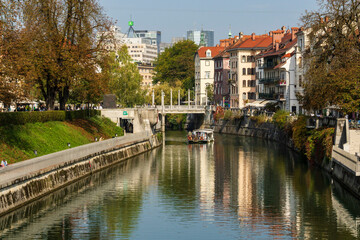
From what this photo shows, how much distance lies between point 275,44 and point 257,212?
3375 inches

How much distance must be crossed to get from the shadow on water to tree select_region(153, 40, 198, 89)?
376 feet

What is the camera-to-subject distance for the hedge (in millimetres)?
55516

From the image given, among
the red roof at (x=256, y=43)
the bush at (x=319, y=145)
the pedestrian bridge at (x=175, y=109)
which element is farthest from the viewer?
the red roof at (x=256, y=43)

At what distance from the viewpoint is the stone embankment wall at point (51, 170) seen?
134 feet

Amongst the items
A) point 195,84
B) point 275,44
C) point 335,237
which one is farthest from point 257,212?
point 195,84

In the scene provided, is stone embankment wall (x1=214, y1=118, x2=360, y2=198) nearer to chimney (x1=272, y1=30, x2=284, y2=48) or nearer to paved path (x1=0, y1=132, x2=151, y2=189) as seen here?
paved path (x1=0, y1=132, x2=151, y2=189)

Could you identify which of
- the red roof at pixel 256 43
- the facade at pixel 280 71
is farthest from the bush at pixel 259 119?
the red roof at pixel 256 43

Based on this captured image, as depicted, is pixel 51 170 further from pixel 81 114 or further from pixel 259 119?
pixel 259 119

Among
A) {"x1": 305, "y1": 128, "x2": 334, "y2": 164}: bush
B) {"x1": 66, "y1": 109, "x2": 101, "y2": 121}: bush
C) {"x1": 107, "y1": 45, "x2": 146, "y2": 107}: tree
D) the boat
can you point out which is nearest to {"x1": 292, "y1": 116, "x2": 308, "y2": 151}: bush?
{"x1": 305, "y1": 128, "x2": 334, "y2": 164}: bush

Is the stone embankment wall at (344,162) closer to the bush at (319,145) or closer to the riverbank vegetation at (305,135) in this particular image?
the bush at (319,145)

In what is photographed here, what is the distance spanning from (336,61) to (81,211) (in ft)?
110

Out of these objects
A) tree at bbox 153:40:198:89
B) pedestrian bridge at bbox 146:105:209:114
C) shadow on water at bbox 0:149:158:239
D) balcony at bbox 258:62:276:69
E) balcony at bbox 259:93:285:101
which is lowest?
shadow on water at bbox 0:149:158:239

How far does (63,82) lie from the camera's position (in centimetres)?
6988

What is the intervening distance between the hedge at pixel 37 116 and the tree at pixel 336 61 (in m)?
25.6
